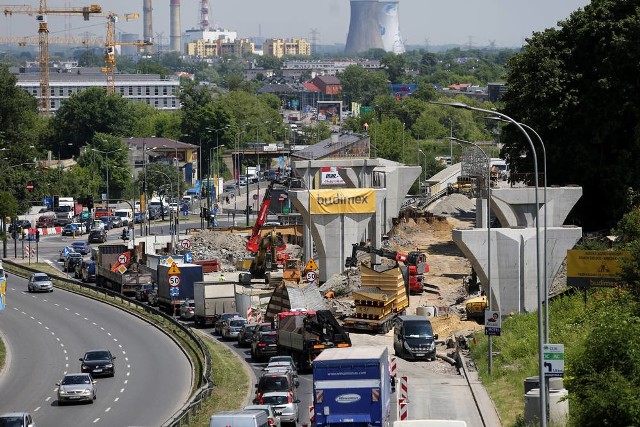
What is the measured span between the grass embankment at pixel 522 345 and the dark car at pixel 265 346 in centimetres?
770

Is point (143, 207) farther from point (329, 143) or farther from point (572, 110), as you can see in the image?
point (572, 110)

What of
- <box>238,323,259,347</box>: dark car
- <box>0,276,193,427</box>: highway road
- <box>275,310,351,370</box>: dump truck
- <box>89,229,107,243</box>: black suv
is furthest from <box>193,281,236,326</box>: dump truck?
<box>89,229,107,243</box>: black suv

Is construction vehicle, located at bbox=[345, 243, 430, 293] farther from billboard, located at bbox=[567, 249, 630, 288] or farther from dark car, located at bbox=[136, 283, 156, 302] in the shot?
billboard, located at bbox=[567, 249, 630, 288]

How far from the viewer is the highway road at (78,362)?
159 ft

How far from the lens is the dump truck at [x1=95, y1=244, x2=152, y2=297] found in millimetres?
83062

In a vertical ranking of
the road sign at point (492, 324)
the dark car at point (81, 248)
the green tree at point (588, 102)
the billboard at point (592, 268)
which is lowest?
the dark car at point (81, 248)

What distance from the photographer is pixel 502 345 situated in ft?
179

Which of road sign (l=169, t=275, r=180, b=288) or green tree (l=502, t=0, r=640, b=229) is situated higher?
green tree (l=502, t=0, r=640, b=229)

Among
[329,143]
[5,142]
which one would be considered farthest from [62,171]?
[329,143]

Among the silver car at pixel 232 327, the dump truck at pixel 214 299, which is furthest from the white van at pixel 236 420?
the dump truck at pixel 214 299

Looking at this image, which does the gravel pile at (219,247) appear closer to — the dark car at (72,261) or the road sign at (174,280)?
the dark car at (72,261)

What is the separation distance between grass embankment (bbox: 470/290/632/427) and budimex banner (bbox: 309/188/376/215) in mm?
23070

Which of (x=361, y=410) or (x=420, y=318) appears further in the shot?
(x=420, y=318)

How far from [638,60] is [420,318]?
31.1 metres
